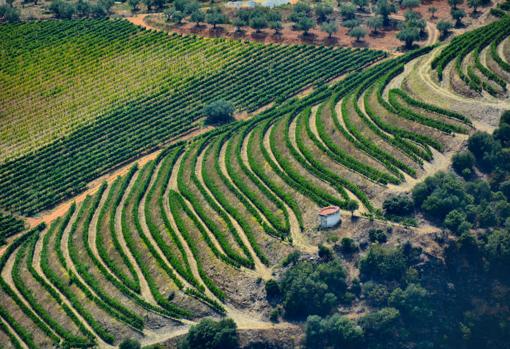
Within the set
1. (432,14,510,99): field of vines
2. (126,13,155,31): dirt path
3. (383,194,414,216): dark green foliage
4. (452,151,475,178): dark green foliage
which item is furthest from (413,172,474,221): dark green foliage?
(126,13,155,31): dirt path

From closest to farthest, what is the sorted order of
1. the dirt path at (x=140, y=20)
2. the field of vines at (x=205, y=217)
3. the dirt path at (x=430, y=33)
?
the field of vines at (x=205, y=217) → the dirt path at (x=430, y=33) → the dirt path at (x=140, y=20)

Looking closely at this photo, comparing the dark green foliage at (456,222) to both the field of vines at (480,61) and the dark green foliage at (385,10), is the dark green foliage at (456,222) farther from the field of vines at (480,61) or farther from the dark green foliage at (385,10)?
the dark green foliage at (385,10)

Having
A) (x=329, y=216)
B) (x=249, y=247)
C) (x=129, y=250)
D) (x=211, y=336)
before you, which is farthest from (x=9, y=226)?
(x=329, y=216)

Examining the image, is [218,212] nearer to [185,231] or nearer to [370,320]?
[185,231]

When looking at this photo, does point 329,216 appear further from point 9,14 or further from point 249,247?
point 9,14

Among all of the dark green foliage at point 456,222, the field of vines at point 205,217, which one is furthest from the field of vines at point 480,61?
the dark green foliage at point 456,222

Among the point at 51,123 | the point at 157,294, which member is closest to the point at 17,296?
the point at 157,294
